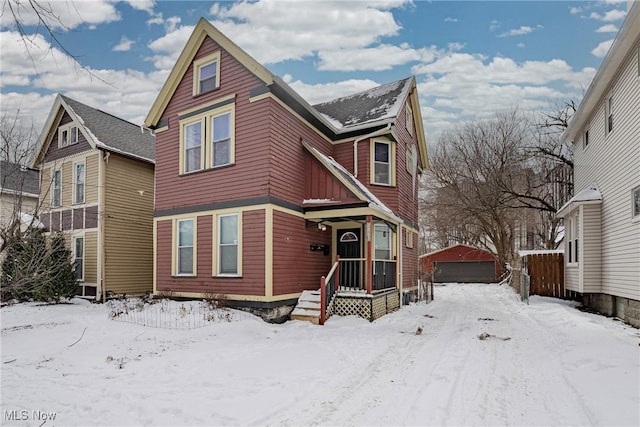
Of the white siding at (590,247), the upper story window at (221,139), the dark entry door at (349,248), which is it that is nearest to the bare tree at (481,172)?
the white siding at (590,247)

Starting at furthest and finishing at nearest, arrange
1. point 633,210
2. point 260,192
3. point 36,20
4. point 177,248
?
point 177,248 < point 260,192 < point 633,210 < point 36,20

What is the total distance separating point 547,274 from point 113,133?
65.2 feet

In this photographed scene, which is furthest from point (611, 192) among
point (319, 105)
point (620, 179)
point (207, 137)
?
point (207, 137)

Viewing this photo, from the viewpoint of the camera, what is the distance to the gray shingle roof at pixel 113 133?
1576cm

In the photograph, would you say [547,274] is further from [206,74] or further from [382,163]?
[206,74]

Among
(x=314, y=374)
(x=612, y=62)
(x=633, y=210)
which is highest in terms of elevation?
(x=612, y=62)

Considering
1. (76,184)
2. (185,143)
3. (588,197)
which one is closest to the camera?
(588,197)

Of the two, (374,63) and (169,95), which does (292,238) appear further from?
(374,63)

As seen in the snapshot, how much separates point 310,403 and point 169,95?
1156 centimetres

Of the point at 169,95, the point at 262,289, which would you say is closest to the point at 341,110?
the point at 169,95

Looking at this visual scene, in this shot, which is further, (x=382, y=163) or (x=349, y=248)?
(x=382, y=163)

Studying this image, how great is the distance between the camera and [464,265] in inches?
1361

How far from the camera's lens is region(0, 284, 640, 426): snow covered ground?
4641 millimetres

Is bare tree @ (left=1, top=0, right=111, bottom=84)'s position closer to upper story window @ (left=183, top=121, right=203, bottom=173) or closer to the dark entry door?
upper story window @ (left=183, top=121, right=203, bottom=173)
